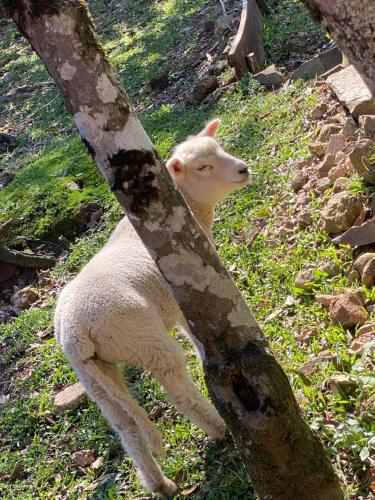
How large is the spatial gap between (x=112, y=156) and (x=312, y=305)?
2.36 metres

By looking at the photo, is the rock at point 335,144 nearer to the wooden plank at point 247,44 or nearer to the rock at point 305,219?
the rock at point 305,219

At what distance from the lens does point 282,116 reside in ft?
26.1

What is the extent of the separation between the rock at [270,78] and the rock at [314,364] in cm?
558

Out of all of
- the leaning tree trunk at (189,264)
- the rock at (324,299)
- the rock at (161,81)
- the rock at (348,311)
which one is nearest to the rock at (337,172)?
the rock at (324,299)

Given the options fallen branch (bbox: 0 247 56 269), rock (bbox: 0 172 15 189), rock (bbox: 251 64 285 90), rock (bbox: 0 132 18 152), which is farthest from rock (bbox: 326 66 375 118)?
rock (bbox: 0 132 18 152)

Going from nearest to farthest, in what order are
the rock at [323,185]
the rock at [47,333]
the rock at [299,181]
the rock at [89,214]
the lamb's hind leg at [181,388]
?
the lamb's hind leg at [181,388], the rock at [323,185], the rock at [299,181], the rock at [47,333], the rock at [89,214]

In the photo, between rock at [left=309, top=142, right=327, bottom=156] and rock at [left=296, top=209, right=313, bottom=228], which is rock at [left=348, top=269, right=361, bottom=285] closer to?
rock at [left=296, top=209, right=313, bottom=228]

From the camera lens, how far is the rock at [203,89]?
10242 mm

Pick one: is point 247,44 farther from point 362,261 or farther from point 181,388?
point 181,388

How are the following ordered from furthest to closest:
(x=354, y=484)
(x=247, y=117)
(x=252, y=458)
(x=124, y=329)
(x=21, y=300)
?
(x=247, y=117), (x=21, y=300), (x=124, y=329), (x=354, y=484), (x=252, y=458)

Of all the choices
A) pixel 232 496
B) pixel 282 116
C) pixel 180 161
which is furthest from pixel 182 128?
pixel 232 496

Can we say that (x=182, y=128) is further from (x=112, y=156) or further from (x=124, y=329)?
(x=112, y=156)

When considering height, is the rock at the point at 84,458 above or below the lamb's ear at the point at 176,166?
below

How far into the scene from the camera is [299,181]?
625cm
